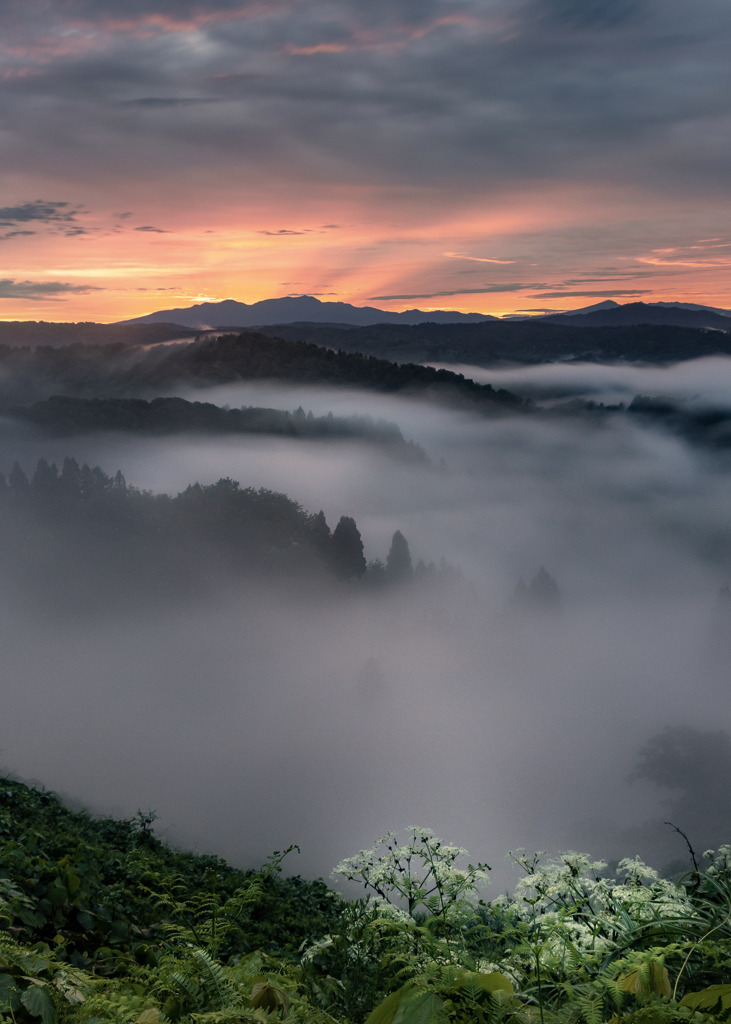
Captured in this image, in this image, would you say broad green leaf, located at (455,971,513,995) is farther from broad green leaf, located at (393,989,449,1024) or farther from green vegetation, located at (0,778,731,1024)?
broad green leaf, located at (393,989,449,1024)

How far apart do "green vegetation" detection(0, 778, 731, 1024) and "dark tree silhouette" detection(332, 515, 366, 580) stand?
172 meters

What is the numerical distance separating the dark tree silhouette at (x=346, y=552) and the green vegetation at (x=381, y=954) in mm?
171671

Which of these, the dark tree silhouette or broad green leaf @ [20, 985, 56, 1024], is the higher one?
broad green leaf @ [20, 985, 56, 1024]

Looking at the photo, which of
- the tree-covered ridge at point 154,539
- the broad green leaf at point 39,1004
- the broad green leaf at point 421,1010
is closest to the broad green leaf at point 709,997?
the broad green leaf at point 421,1010

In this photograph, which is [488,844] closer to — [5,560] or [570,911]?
[570,911]

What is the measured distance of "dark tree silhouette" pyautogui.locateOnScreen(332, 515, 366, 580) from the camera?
600 ft

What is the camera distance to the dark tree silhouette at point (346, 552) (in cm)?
18288

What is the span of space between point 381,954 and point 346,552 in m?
181

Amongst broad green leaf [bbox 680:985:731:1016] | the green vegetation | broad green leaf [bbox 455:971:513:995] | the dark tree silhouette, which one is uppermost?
broad green leaf [bbox 680:985:731:1016]

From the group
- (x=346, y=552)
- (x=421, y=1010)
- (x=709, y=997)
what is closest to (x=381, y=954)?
(x=421, y=1010)

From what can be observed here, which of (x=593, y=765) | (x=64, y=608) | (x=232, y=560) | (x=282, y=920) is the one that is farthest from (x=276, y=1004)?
(x=64, y=608)

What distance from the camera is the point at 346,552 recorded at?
18575 cm

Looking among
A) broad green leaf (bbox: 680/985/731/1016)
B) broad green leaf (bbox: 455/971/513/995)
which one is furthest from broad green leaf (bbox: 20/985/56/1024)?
broad green leaf (bbox: 680/985/731/1016)

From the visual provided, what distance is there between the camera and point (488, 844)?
102 metres
